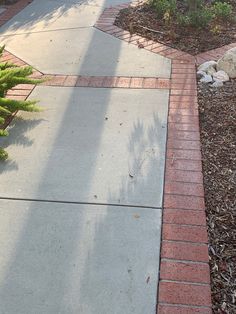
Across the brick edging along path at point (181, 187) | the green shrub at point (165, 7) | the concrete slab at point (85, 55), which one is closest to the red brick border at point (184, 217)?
the brick edging along path at point (181, 187)

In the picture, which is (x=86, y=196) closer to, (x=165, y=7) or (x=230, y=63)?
(x=230, y=63)

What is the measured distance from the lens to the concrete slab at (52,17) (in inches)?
217

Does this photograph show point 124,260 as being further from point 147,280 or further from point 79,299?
point 79,299

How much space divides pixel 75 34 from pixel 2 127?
7.75 feet

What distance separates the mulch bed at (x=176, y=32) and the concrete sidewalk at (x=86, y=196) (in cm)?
56

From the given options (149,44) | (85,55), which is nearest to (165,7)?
(149,44)

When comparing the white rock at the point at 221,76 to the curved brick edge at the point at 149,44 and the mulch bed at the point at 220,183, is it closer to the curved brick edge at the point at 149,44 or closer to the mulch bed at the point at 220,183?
the mulch bed at the point at 220,183

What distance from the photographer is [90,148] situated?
9.95 ft

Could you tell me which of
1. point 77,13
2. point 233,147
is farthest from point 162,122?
point 77,13

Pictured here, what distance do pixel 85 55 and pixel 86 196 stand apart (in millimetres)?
2510

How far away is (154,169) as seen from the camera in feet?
9.11

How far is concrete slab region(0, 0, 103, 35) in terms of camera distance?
18.1 ft

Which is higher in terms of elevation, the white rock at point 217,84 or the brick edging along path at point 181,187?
the brick edging along path at point 181,187

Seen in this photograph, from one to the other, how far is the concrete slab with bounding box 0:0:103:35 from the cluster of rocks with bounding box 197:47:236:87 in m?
2.16
